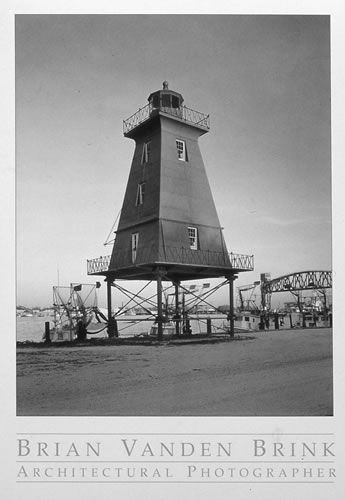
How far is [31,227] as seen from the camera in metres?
7.30

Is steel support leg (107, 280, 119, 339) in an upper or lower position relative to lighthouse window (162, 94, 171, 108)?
lower

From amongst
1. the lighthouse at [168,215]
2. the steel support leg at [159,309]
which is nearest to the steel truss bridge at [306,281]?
the lighthouse at [168,215]

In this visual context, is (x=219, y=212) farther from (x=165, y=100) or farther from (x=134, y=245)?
(x=134, y=245)

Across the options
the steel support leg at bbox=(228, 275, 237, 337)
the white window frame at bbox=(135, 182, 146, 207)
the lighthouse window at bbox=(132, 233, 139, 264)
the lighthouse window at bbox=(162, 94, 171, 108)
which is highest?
the lighthouse window at bbox=(162, 94, 171, 108)

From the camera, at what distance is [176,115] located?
10500mm

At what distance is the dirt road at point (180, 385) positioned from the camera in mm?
6438

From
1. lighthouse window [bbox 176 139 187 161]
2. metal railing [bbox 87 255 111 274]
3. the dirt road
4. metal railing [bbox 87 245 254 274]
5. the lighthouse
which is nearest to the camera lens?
the dirt road

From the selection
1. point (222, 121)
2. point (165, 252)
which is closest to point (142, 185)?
point (165, 252)

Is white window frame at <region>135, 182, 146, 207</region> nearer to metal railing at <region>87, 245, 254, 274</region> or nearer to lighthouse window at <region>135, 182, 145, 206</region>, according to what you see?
lighthouse window at <region>135, 182, 145, 206</region>

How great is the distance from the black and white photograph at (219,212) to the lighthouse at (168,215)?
5.40 ft

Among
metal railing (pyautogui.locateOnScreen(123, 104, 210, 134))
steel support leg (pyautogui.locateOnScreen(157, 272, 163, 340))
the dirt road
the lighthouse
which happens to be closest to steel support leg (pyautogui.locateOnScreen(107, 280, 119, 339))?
the lighthouse

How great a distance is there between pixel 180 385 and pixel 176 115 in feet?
21.3

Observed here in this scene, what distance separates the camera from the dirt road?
21.1 ft
